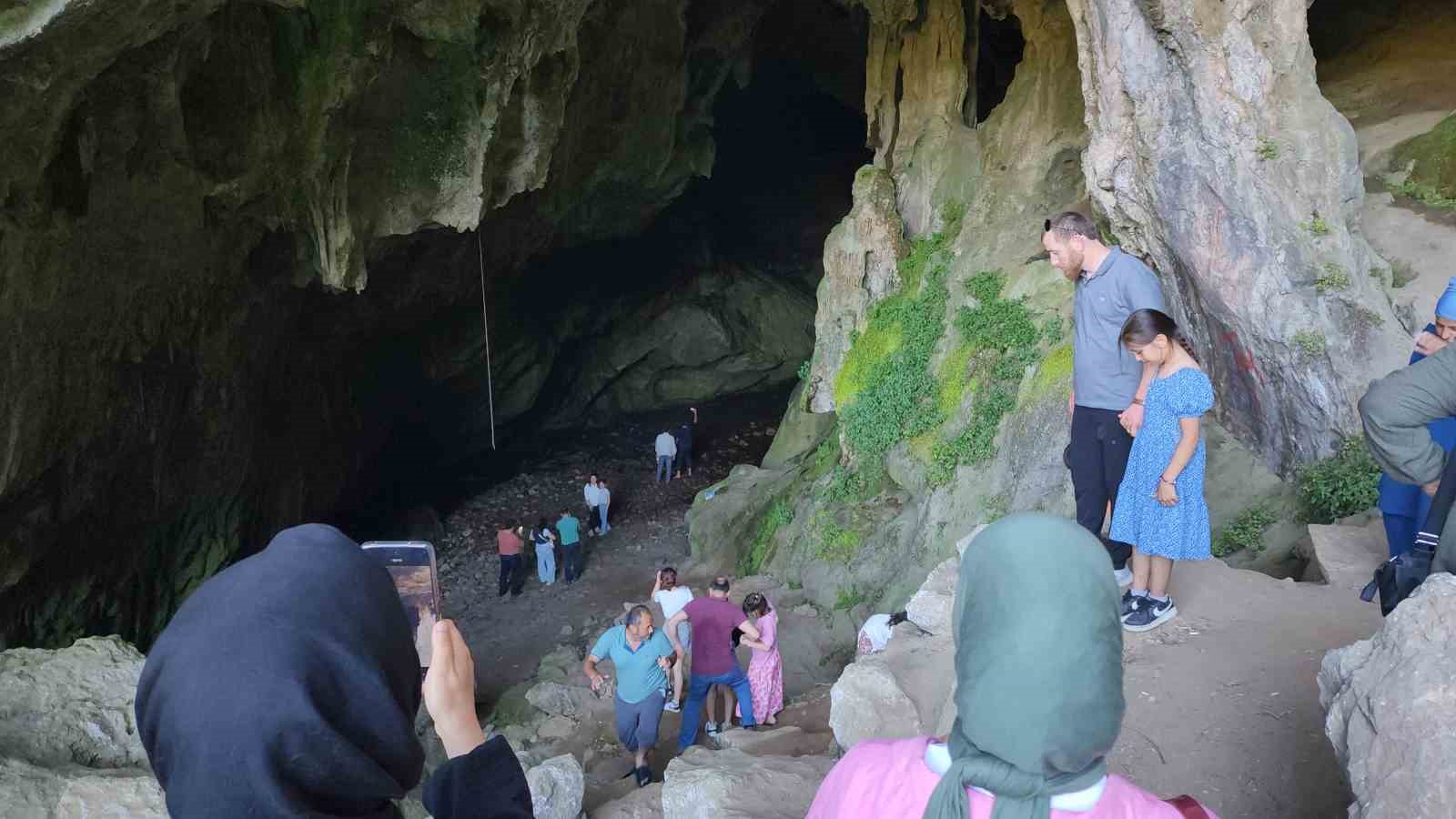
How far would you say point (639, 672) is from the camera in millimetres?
6793

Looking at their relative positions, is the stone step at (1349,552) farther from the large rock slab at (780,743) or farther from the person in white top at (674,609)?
the person in white top at (674,609)

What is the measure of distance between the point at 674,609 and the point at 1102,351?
13.1 feet

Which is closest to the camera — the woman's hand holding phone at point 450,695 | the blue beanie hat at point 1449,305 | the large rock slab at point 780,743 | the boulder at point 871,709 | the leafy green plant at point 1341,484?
the woman's hand holding phone at point 450,695

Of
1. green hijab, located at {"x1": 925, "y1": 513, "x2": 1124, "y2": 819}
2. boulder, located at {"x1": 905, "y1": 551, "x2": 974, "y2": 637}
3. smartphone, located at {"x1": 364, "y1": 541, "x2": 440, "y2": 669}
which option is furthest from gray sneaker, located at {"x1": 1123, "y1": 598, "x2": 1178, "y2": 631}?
green hijab, located at {"x1": 925, "y1": 513, "x2": 1124, "y2": 819}

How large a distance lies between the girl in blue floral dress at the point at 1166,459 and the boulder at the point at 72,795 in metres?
4.55

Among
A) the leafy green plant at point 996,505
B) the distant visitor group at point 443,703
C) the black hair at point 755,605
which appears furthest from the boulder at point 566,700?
the distant visitor group at point 443,703

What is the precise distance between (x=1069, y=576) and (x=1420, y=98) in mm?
9702

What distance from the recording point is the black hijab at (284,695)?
1522 millimetres

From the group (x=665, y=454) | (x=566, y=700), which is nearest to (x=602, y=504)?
(x=665, y=454)

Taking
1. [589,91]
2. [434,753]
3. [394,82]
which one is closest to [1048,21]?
[589,91]

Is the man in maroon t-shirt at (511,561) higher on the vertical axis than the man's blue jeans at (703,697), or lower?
A: lower

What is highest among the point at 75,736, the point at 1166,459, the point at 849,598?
the point at 1166,459

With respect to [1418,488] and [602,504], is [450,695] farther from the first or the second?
[602,504]

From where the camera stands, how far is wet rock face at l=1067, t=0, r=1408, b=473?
7016 mm
